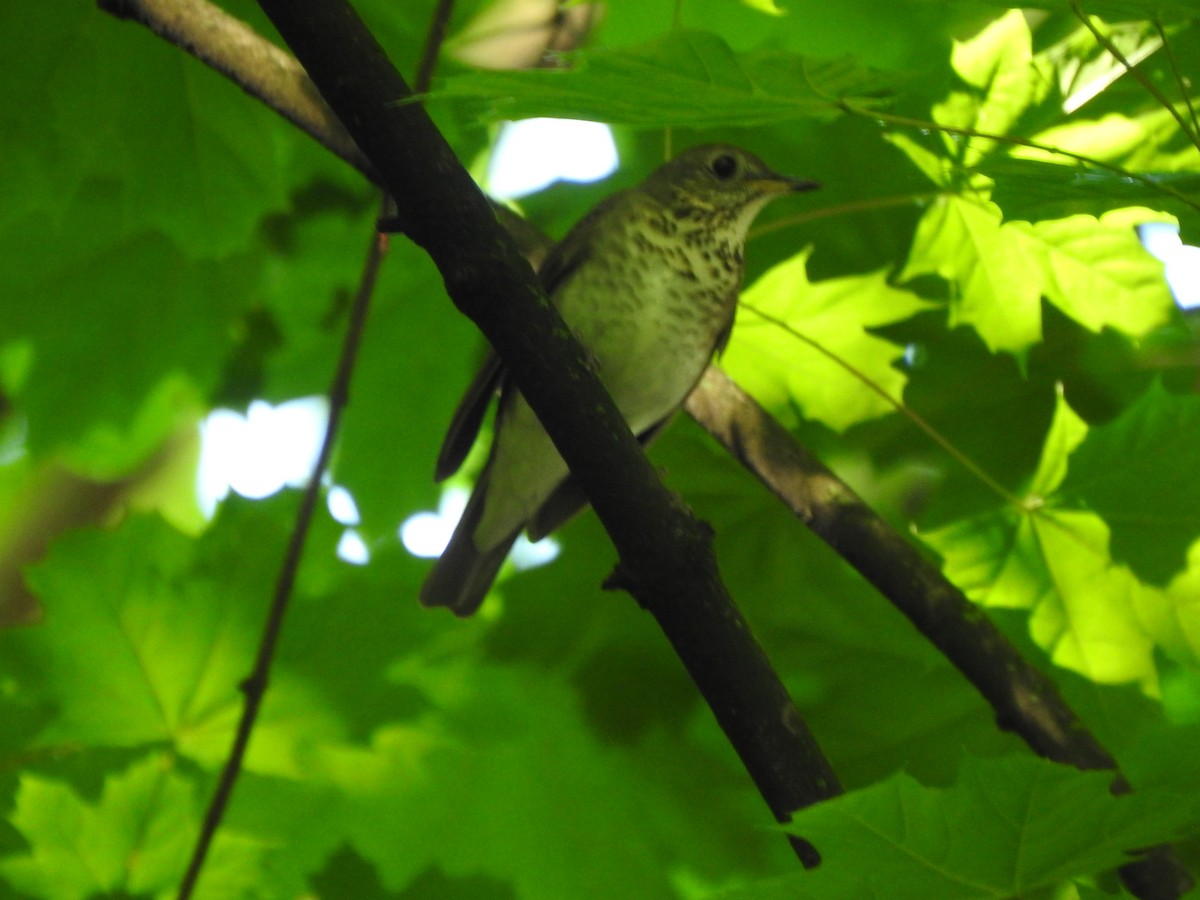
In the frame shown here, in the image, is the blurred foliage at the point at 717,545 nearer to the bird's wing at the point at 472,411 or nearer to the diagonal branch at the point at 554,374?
the bird's wing at the point at 472,411

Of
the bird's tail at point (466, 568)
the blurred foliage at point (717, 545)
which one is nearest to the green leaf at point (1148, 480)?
the blurred foliage at point (717, 545)

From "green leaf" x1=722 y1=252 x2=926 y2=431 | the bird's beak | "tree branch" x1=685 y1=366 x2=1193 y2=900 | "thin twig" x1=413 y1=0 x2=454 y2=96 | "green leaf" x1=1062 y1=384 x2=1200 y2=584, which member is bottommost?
"tree branch" x1=685 y1=366 x2=1193 y2=900

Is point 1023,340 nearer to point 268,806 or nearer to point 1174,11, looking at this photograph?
point 1174,11

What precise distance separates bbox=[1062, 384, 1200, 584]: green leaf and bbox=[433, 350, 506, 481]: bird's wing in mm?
1107

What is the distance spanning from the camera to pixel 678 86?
4.49 feet

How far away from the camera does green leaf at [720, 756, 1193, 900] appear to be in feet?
3.96

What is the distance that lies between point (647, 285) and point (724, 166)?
37 centimetres

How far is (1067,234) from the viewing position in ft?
7.97

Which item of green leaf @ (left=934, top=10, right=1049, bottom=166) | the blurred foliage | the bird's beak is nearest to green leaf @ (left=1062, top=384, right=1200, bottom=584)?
the blurred foliage

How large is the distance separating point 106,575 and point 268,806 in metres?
0.53

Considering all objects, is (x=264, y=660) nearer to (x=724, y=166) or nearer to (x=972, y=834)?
(x=972, y=834)

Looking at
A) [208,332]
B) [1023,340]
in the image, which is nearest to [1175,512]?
[1023,340]

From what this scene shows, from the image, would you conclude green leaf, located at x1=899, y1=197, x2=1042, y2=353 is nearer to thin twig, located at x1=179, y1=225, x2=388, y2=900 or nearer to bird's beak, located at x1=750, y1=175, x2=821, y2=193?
bird's beak, located at x1=750, y1=175, x2=821, y2=193

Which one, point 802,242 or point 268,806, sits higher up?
point 802,242
